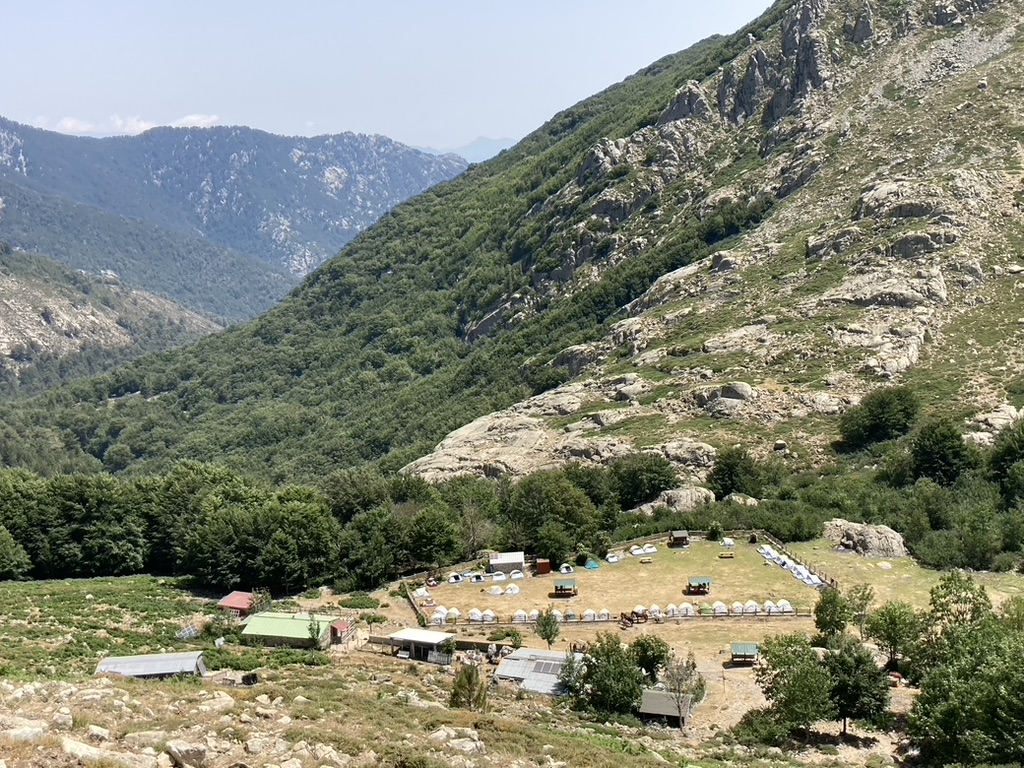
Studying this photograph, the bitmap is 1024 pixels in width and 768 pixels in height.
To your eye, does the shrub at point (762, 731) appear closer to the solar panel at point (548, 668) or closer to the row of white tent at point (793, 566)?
the solar panel at point (548, 668)

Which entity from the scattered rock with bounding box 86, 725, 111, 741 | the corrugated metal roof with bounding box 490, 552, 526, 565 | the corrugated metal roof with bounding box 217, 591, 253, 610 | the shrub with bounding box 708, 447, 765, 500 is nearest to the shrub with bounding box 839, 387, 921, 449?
the shrub with bounding box 708, 447, 765, 500

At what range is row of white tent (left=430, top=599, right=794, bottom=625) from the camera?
50.3 meters

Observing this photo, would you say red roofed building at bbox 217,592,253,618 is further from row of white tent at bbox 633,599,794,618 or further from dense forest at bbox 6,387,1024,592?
row of white tent at bbox 633,599,794,618

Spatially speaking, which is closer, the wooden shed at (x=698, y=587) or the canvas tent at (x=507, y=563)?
the wooden shed at (x=698, y=587)

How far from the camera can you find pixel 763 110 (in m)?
137

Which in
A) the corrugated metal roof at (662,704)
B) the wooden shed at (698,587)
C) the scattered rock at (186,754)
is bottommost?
the wooden shed at (698,587)

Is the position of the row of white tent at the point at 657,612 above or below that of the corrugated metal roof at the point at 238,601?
below

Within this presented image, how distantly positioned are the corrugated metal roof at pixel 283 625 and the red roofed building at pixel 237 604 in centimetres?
415

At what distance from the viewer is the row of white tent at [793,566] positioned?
55513mm

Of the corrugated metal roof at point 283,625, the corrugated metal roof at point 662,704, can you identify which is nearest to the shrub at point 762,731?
the corrugated metal roof at point 662,704

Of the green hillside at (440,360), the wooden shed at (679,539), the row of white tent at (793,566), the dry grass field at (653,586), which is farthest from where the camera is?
the green hillside at (440,360)

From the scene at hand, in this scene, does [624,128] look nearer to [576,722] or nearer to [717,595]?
[717,595]

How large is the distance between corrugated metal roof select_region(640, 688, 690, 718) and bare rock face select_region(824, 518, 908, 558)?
2797 cm

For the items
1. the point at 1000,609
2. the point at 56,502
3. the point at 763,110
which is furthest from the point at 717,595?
the point at 763,110
